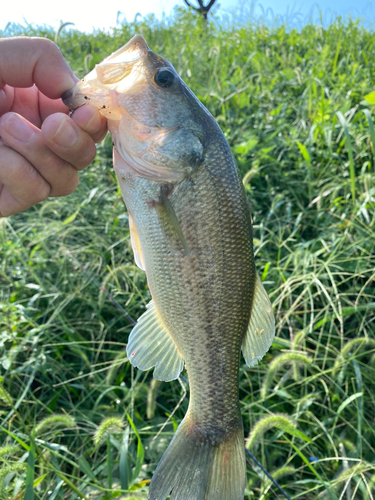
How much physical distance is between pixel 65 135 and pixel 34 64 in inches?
16.4

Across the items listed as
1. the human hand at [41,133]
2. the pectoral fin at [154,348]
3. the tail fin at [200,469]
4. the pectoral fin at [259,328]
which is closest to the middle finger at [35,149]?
the human hand at [41,133]

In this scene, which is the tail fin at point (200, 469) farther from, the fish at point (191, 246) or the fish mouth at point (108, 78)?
the fish mouth at point (108, 78)

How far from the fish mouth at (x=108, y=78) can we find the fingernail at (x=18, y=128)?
20 cm

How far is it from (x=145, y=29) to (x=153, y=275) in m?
7.79

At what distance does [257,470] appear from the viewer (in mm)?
1854

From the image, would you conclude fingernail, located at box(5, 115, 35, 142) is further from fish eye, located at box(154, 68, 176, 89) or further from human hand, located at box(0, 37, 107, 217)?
fish eye, located at box(154, 68, 176, 89)

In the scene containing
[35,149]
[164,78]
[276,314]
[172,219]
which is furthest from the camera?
[276,314]

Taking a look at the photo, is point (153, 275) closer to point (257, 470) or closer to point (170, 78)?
point (170, 78)

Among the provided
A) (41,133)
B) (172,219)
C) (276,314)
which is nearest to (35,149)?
(41,133)

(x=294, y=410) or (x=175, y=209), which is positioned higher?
(x=175, y=209)

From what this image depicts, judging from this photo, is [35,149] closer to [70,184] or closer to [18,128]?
[18,128]

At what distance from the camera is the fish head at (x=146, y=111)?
1.35m

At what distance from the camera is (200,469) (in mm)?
1369

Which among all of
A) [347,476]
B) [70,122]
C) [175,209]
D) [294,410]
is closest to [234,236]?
[175,209]
